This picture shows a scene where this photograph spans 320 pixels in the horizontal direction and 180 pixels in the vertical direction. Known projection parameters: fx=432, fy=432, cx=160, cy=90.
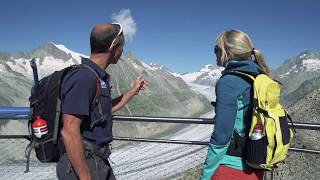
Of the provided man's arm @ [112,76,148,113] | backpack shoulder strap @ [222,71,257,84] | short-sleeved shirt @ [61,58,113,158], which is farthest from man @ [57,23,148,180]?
man's arm @ [112,76,148,113]

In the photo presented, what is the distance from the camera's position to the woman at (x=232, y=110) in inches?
137

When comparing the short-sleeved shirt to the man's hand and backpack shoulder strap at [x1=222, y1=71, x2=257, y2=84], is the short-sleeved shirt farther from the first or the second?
the man's hand

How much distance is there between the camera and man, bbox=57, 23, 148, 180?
3289 mm

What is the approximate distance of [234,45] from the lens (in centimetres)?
365

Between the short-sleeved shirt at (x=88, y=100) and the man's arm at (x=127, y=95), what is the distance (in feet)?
3.56

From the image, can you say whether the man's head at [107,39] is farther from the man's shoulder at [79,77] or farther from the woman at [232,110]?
the woman at [232,110]

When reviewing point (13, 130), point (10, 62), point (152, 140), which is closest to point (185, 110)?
point (10, 62)

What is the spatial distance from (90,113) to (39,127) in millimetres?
412

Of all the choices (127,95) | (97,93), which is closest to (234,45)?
(97,93)

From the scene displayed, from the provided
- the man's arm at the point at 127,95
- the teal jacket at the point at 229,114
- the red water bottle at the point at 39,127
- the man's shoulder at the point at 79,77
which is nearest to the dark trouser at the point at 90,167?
the red water bottle at the point at 39,127

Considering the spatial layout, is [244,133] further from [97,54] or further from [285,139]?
[97,54]

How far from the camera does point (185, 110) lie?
18750 cm

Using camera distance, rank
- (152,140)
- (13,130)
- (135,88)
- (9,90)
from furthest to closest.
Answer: (9,90)
(13,130)
(152,140)
(135,88)

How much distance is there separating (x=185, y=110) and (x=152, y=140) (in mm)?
182021
